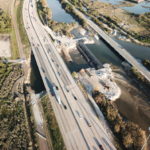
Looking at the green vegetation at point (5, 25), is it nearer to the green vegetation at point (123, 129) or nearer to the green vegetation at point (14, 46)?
the green vegetation at point (14, 46)

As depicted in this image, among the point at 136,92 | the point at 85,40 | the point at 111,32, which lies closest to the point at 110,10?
the point at 111,32

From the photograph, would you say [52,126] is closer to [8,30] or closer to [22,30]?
[8,30]

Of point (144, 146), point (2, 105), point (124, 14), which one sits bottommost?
point (144, 146)

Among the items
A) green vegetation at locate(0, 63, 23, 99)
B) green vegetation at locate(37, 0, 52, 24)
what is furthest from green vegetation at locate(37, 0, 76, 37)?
green vegetation at locate(0, 63, 23, 99)

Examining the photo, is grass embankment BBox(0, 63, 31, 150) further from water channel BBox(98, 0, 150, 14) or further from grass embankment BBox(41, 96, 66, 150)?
water channel BBox(98, 0, 150, 14)

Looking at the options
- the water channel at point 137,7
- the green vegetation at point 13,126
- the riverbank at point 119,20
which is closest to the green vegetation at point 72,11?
the riverbank at point 119,20

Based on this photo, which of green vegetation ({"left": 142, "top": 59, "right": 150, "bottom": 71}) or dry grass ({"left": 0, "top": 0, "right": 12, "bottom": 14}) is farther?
dry grass ({"left": 0, "top": 0, "right": 12, "bottom": 14})

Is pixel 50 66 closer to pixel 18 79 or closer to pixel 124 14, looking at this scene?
pixel 18 79
